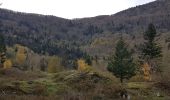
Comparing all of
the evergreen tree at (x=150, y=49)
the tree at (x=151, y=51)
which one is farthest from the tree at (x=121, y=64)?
the evergreen tree at (x=150, y=49)

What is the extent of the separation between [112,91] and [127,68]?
3960 cm

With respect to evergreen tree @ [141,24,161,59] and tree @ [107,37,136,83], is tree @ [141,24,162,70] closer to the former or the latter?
evergreen tree @ [141,24,161,59]

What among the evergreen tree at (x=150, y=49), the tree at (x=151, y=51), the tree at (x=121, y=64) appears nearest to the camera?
the tree at (x=121, y=64)

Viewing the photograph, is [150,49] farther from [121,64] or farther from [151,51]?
[121,64]

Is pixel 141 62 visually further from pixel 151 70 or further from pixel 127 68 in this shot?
pixel 127 68

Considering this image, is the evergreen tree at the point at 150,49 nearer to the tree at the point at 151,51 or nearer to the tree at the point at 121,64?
the tree at the point at 151,51

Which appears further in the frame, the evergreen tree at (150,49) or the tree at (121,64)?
the evergreen tree at (150,49)

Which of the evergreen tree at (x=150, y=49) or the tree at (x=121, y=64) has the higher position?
the evergreen tree at (x=150, y=49)

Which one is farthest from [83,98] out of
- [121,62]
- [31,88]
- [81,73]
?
[121,62]

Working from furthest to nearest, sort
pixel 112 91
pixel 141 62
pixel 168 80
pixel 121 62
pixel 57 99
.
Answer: pixel 141 62
pixel 121 62
pixel 168 80
pixel 112 91
pixel 57 99

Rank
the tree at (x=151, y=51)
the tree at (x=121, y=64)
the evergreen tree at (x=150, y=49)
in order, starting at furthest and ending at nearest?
the evergreen tree at (x=150, y=49)
the tree at (x=151, y=51)
the tree at (x=121, y=64)

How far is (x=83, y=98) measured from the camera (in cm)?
2162

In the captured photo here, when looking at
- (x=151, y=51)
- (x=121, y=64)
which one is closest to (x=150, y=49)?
(x=151, y=51)

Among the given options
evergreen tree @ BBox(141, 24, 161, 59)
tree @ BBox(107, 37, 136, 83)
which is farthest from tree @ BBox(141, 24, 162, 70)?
tree @ BBox(107, 37, 136, 83)
